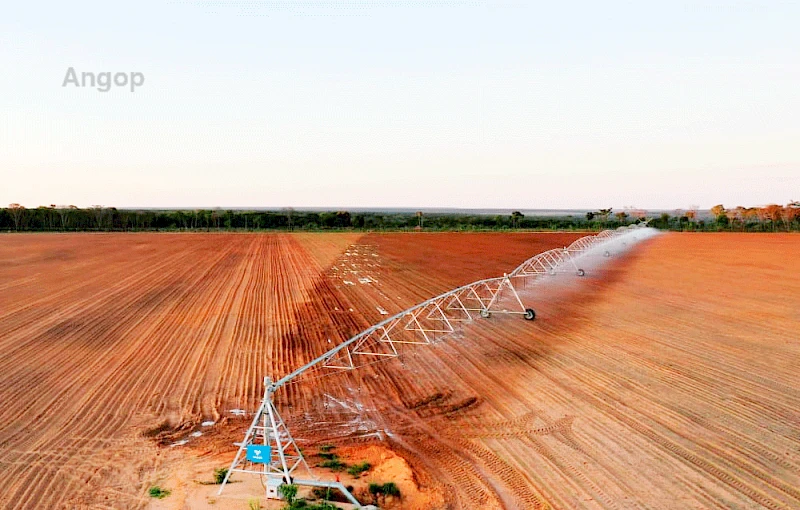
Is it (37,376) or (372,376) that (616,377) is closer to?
(372,376)

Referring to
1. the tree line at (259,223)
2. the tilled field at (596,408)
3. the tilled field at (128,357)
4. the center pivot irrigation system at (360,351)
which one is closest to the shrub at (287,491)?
the center pivot irrigation system at (360,351)

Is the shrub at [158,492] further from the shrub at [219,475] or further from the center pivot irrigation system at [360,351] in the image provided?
the center pivot irrigation system at [360,351]

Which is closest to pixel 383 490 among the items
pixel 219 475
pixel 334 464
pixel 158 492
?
pixel 334 464

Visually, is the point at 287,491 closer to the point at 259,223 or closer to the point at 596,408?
the point at 596,408

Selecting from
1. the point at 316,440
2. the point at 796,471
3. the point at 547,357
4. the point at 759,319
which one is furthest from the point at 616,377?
the point at 759,319

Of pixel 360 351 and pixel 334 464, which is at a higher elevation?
pixel 360 351
